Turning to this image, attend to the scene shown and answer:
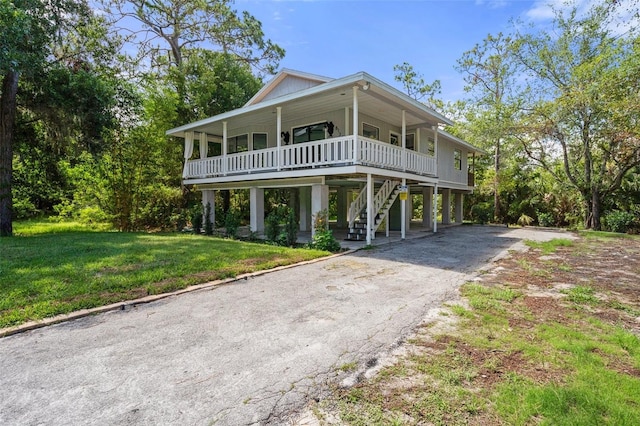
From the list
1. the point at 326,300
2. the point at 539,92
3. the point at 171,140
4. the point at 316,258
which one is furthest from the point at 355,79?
the point at 539,92

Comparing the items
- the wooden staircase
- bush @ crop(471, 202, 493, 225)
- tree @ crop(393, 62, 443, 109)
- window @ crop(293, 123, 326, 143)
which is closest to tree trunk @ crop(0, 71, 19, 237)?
window @ crop(293, 123, 326, 143)

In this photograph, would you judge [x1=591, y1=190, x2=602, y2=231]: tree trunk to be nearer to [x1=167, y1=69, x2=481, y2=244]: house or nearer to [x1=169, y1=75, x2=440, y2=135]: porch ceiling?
[x1=167, y1=69, x2=481, y2=244]: house

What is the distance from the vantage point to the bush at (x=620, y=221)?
50.6 feet

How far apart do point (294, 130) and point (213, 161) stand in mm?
3599

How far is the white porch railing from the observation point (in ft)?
30.8

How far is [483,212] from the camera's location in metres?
20.9

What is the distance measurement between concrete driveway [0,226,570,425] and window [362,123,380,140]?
27.8 ft

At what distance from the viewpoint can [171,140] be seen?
16.5m

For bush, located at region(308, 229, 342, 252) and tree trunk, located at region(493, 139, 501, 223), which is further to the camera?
tree trunk, located at region(493, 139, 501, 223)

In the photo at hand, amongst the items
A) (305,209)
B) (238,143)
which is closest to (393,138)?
(305,209)

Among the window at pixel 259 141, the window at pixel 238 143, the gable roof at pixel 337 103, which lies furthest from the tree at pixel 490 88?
the window at pixel 238 143

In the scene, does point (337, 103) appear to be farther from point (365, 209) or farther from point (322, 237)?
point (322, 237)

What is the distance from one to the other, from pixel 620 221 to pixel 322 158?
15.3 m

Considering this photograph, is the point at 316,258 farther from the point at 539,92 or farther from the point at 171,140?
the point at 539,92
